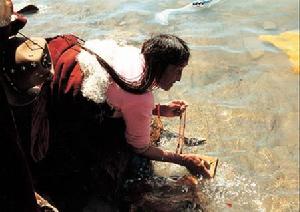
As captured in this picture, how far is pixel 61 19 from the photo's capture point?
22.4 feet

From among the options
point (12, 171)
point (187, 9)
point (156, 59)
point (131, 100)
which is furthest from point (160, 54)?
point (187, 9)

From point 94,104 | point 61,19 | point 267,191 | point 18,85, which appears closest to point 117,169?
point 94,104

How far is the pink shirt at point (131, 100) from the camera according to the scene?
2.87 meters

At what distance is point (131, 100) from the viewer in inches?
113

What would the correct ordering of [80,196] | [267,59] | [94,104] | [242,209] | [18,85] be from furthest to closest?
[267,59]
[242,209]
[80,196]
[94,104]
[18,85]

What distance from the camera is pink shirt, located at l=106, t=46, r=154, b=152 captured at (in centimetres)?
287

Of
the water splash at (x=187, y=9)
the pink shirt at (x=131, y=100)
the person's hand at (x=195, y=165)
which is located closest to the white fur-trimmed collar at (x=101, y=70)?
the pink shirt at (x=131, y=100)

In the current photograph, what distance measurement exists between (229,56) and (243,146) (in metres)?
1.73

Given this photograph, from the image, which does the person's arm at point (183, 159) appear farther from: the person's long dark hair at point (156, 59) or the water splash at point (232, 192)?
the person's long dark hair at point (156, 59)

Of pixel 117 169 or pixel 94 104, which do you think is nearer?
pixel 94 104

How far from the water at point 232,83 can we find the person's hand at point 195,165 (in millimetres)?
145

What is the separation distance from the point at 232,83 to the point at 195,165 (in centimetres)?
181

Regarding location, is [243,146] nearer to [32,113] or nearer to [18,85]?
[32,113]

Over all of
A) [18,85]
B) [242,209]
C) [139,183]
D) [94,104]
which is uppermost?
[18,85]
